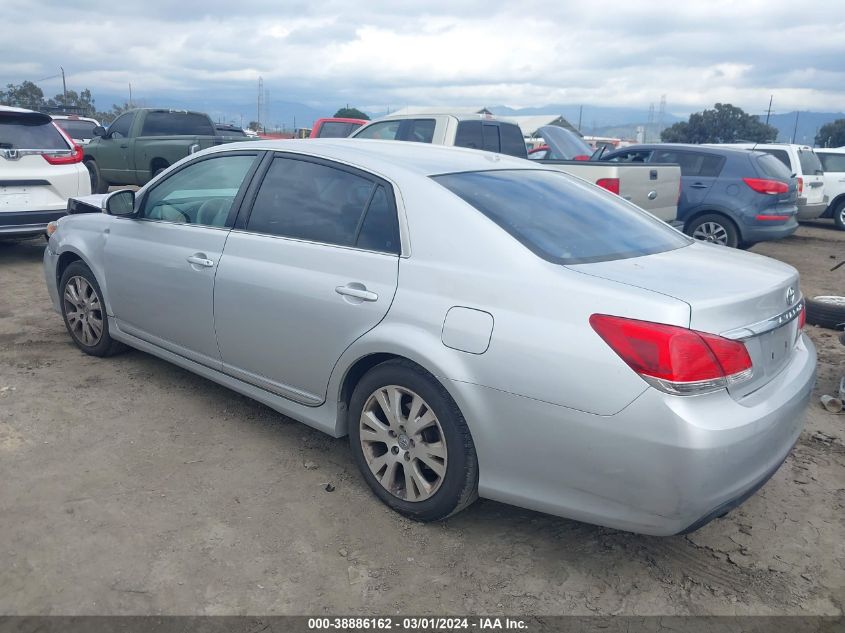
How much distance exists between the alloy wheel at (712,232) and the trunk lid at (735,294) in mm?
7295

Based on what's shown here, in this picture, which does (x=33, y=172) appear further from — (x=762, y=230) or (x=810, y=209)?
(x=810, y=209)

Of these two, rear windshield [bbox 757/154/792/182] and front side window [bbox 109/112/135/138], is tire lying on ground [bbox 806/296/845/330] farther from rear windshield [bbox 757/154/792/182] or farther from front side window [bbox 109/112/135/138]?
front side window [bbox 109/112/135/138]

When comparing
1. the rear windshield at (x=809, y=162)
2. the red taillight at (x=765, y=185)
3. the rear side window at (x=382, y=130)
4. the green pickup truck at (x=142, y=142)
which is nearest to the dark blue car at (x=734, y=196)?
the red taillight at (x=765, y=185)

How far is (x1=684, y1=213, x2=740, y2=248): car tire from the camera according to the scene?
9953mm

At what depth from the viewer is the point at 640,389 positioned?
2434 mm

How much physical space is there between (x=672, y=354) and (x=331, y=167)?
1974 mm

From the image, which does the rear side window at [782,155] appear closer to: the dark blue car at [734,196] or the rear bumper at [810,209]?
the rear bumper at [810,209]

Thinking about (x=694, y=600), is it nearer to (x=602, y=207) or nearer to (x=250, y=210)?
(x=602, y=207)

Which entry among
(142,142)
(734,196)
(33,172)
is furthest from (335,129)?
(734,196)

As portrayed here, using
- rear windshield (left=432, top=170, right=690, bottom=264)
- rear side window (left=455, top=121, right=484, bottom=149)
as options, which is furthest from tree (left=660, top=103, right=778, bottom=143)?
rear windshield (left=432, top=170, right=690, bottom=264)

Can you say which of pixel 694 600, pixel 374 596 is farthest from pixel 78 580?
pixel 694 600

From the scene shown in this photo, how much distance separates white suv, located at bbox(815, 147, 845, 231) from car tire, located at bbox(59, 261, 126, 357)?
14.2m

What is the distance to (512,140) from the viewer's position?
9953mm

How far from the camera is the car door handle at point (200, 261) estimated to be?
3939mm
